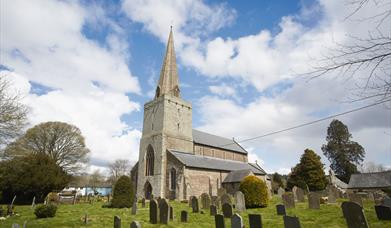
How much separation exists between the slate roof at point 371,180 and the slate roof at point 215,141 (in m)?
16.5

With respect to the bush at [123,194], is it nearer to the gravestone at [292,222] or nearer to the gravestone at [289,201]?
the gravestone at [289,201]

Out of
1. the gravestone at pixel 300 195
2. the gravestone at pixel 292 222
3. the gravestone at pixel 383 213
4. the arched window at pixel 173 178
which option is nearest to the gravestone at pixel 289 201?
the gravestone at pixel 300 195

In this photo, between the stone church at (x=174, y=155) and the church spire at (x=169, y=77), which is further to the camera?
the church spire at (x=169, y=77)

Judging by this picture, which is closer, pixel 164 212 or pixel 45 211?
pixel 164 212

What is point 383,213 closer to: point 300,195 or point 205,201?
point 205,201

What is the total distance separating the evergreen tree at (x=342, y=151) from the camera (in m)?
45.2

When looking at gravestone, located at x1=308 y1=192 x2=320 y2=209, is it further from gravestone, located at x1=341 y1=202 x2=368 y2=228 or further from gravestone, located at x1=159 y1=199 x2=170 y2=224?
gravestone, located at x1=159 y1=199 x2=170 y2=224

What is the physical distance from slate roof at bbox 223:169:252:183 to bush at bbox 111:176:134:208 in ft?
44.6

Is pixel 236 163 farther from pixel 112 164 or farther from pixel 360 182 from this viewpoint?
pixel 112 164

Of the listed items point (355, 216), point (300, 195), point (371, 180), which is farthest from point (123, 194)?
point (371, 180)

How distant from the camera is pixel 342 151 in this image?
1816 inches

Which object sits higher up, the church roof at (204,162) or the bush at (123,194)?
the church roof at (204,162)

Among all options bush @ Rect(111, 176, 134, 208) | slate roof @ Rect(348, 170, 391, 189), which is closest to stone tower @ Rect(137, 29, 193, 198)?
bush @ Rect(111, 176, 134, 208)

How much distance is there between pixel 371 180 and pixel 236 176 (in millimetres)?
20418
